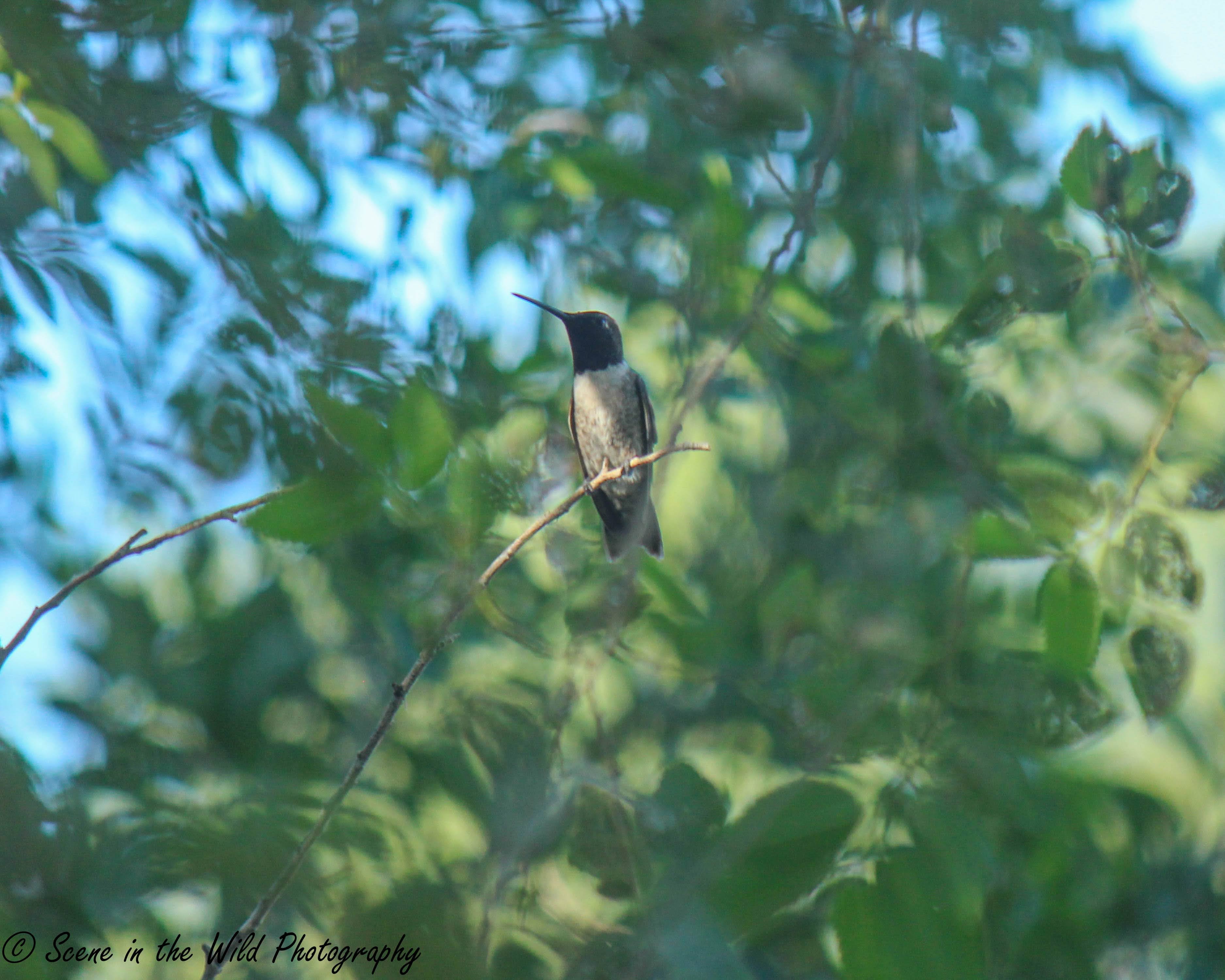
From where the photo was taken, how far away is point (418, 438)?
159 centimetres

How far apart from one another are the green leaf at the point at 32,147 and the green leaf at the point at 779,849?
213cm

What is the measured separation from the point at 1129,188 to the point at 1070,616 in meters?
0.83

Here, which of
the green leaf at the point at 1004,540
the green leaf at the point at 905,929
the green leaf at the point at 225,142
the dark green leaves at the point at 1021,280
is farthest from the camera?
the green leaf at the point at 225,142

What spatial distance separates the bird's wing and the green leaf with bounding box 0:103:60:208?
262 cm

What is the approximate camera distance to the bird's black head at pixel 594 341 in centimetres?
464

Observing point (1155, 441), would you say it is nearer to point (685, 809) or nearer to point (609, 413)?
point (685, 809)

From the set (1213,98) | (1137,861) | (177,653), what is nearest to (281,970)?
(177,653)

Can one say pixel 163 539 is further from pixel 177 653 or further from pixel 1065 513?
pixel 177 653

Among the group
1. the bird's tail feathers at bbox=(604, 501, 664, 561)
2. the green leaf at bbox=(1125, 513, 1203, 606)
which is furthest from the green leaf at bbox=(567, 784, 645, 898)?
the bird's tail feathers at bbox=(604, 501, 664, 561)

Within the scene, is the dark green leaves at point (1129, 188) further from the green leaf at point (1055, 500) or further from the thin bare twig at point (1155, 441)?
the green leaf at point (1055, 500)

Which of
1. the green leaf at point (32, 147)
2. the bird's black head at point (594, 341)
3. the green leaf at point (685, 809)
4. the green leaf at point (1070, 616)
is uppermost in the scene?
the green leaf at point (32, 147)

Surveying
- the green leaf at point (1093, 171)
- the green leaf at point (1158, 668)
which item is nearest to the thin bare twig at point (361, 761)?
the green leaf at point (1158, 668)

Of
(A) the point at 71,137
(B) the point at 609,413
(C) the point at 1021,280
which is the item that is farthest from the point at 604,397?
(C) the point at 1021,280

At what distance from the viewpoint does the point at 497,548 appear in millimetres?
1997
